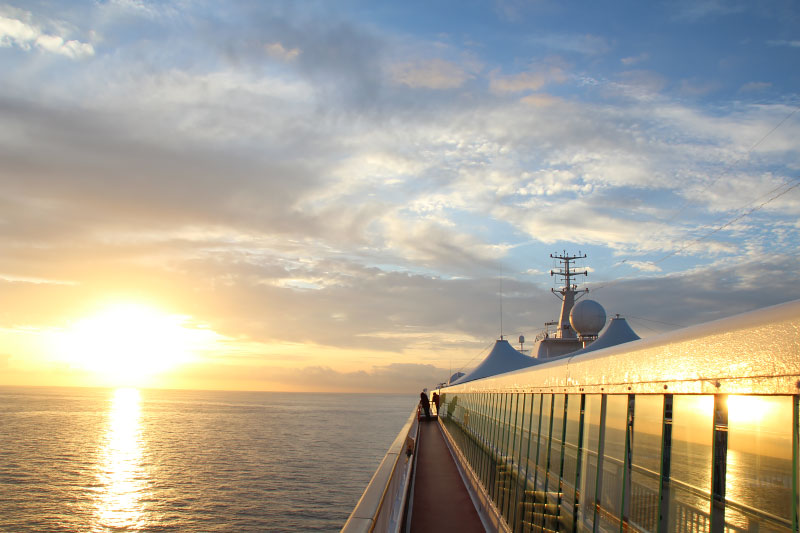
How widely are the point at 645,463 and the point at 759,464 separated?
1171 millimetres

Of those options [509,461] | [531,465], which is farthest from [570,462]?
[509,461]

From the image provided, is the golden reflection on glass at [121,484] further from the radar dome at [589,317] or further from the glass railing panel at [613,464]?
the glass railing panel at [613,464]

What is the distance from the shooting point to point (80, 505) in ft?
109

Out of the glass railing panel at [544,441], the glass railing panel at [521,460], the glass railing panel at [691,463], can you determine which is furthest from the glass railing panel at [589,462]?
the glass railing panel at [521,460]

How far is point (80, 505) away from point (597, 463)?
117 feet

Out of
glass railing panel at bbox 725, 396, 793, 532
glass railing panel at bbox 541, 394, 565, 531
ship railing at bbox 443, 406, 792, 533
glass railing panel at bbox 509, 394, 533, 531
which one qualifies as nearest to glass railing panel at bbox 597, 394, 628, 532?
ship railing at bbox 443, 406, 792, 533

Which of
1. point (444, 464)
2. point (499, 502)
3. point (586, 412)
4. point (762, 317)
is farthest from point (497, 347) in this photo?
point (762, 317)

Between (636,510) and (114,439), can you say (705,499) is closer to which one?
(636,510)

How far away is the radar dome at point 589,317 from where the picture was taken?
40969 millimetres

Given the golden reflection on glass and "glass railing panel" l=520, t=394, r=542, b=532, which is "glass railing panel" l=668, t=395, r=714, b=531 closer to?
"glass railing panel" l=520, t=394, r=542, b=532

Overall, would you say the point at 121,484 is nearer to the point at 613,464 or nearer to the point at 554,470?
the point at 554,470

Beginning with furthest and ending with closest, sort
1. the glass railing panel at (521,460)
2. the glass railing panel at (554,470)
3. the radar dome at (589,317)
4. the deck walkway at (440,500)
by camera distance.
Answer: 1. the radar dome at (589,317)
2. the deck walkway at (440,500)
3. the glass railing panel at (521,460)
4. the glass railing panel at (554,470)

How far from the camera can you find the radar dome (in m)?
41.0

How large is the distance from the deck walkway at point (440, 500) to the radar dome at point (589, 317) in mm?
21524
